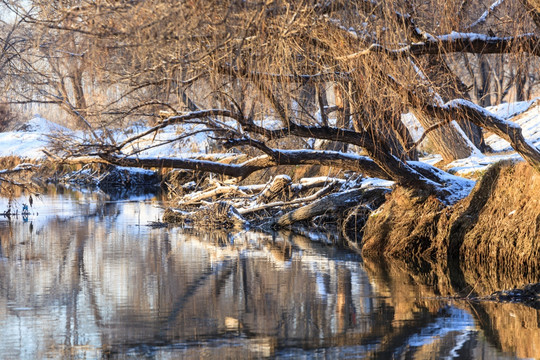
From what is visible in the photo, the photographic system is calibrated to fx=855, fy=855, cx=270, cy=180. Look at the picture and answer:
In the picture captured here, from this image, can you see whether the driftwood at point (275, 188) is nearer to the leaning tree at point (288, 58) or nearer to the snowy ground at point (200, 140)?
the snowy ground at point (200, 140)

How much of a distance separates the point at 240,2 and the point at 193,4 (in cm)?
50

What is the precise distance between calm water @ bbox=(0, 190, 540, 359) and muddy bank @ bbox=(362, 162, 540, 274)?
0.80 m

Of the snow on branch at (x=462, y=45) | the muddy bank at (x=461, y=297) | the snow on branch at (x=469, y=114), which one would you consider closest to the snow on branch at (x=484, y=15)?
the snow on branch at (x=462, y=45)

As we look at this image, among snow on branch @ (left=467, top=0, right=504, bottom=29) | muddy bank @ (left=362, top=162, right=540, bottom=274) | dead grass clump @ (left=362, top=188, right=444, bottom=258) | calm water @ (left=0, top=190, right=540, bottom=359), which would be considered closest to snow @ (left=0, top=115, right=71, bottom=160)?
calm water @ (left=0, top=190, right=540, bottom=359)

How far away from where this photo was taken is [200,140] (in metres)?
21.0

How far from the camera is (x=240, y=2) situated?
7.23 m

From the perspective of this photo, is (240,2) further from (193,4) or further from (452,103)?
(452,103)

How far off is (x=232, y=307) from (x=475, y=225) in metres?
5.14

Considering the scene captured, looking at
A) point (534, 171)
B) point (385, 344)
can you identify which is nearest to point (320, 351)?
point (385, 344)

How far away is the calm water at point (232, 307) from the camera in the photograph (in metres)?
7.51

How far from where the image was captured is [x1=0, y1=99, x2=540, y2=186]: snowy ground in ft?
44.1

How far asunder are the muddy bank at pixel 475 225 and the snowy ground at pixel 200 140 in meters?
0.72

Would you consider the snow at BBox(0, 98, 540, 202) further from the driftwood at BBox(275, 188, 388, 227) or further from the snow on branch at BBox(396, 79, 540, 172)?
the driftwood at BBox(275, 188, 388, 227)

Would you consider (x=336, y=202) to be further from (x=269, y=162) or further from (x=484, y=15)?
(x=484, y=15)
